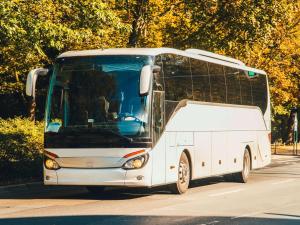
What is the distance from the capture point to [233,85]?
70.8ft

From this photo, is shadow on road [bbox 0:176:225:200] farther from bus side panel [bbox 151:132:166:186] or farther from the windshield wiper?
the windshield wiper

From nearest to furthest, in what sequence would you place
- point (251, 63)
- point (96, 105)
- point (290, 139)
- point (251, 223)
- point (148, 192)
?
point (251, 223)
point (96, 105)
point (148, 192)
point (251, 63)
point (290, 139)

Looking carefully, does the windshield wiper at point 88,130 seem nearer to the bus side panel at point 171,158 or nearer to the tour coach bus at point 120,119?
the tour coach bus at point 120,119

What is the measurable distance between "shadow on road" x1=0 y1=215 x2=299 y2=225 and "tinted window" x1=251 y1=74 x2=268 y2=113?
37.5 feet

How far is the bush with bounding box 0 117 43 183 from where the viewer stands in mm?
20797

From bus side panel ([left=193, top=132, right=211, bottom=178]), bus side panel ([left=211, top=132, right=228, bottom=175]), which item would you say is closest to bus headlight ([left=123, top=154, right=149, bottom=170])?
bus side panel ([left=193, top=132, right=211, bottom=178])

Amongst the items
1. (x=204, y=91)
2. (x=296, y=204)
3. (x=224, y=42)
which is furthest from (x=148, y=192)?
(x=224, y=42)

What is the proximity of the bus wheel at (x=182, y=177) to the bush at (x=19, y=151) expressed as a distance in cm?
463

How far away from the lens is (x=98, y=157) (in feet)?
51.9

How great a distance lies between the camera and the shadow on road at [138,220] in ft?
38.9

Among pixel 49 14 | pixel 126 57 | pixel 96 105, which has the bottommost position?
pixel 96 105

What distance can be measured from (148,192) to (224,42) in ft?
28.3

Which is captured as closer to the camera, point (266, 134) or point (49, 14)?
point (49, 14)

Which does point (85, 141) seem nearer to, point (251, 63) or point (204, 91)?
point (204, 91)
